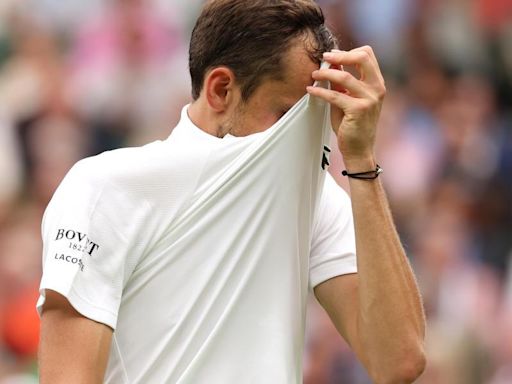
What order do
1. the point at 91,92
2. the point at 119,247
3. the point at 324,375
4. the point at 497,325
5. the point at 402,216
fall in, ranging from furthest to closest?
the point at 91,92
the point at 402,216
the point at 497,325
the point at 324,375
the point at 119,247

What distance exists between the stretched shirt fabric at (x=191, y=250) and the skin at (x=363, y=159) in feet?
0.21

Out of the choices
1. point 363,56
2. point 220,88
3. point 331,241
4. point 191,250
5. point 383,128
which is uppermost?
point 363,56

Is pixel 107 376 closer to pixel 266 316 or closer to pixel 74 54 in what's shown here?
pixel 266 316

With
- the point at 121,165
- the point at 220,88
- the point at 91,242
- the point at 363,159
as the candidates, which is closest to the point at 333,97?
the point at 363,159

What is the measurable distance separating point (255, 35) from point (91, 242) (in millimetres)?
626

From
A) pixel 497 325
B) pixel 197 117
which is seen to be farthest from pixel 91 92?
pixel 197 117

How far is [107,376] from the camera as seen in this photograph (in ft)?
10.5

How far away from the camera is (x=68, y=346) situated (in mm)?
3027

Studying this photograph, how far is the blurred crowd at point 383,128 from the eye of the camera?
789 cm

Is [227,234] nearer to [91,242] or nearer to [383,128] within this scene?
[91,242]

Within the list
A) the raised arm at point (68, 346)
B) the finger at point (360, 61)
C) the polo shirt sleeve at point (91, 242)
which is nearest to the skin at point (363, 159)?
the finger at point (360, 61)

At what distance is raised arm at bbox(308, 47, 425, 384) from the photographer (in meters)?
3.23

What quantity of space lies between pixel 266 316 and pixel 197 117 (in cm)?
51

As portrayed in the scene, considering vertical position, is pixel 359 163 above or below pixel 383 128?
above
